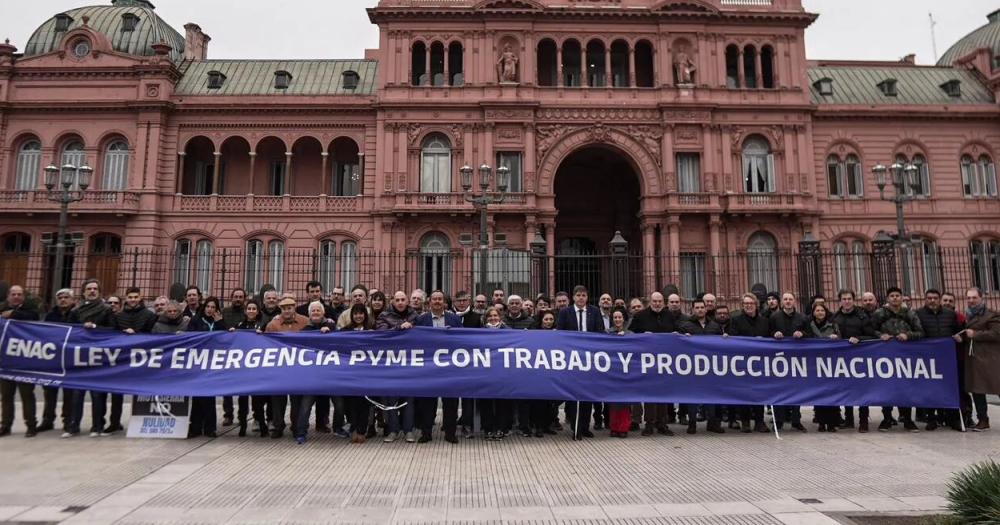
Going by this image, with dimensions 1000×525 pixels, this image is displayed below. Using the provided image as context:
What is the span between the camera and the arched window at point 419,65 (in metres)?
30.5

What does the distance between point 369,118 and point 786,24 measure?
74.8 feet

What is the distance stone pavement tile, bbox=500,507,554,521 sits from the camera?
5.48 metres

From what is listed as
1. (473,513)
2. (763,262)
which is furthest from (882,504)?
(763,262)

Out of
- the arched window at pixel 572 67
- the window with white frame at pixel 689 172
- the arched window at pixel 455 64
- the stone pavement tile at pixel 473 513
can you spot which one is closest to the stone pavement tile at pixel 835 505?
the stone pavement tile at pixel 473 513

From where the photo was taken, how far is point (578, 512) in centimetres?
565

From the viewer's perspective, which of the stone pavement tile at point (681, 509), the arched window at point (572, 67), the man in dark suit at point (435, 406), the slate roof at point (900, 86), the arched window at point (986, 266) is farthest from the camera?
the slate roof at point (900, 86)

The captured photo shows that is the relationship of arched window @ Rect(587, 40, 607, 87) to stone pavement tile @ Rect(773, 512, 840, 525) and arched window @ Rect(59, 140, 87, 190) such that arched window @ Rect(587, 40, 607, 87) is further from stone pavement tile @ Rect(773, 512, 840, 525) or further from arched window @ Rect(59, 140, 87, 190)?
stone pavement tile @ Rect(773, 512, 840, 525)

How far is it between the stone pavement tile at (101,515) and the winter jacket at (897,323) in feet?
37.0

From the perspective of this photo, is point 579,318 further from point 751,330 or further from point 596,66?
point 596,66

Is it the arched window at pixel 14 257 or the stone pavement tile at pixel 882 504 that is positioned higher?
the arched window at pixel 14 257

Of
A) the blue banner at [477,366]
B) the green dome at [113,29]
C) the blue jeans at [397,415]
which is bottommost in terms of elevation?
the blue jeans at [397,415]

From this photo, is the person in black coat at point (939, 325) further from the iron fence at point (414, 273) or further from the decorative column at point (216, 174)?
the decorative column at point (216, 174)

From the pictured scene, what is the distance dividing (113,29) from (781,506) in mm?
40158

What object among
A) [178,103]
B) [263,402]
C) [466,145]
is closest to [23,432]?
[263,402]
